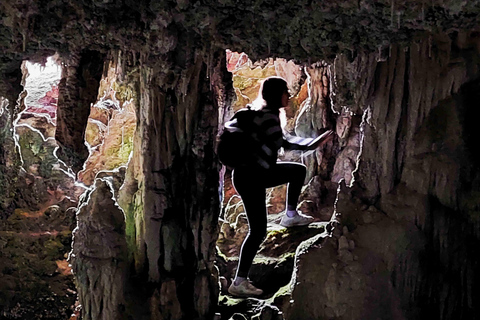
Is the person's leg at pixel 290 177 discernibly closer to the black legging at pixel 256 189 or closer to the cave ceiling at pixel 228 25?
the black legging at pixel 256 189

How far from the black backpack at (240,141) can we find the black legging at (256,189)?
0.15m

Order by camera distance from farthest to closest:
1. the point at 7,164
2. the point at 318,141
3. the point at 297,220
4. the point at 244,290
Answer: the point at 7,164, the point at 297,220, the point at 244,290, the point at 318,141

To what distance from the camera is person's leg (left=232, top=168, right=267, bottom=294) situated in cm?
395

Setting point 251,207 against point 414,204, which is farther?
point 251,207

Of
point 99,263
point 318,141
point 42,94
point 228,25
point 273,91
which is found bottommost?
point 99,263

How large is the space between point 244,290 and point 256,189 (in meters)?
1.09

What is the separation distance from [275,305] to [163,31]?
113 inches

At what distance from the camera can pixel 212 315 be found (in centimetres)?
444

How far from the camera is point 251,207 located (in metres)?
4.03

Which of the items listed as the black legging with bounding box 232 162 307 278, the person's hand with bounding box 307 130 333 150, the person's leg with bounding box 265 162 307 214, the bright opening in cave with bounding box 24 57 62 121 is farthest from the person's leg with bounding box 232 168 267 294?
the bright opening in cave with bounding box 24 57 62 121

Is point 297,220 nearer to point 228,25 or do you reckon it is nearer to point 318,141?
point 318,141

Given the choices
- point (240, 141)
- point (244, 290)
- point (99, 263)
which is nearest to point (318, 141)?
point (240, 141)

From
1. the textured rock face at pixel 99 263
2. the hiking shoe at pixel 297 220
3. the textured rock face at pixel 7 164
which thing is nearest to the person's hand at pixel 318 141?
the hiking shoe at pixel 297 220

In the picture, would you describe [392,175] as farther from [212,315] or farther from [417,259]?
[212,315]
